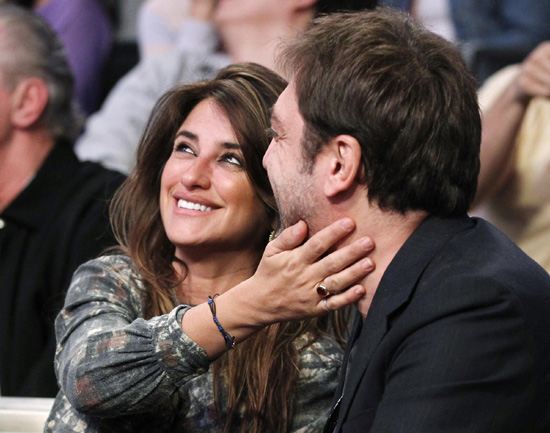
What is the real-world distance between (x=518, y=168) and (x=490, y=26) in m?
0.89

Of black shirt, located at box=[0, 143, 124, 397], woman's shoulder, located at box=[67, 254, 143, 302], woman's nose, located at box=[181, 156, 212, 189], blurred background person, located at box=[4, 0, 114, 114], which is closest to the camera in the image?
woman's shoulder, located at box=[67, 254, 143, 302]

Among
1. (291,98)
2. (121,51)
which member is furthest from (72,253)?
(121,51)

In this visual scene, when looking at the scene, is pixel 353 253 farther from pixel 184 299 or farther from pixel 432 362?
pixel 184 299

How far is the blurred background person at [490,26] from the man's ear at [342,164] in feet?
6.29

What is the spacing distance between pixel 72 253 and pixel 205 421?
3.32 ft

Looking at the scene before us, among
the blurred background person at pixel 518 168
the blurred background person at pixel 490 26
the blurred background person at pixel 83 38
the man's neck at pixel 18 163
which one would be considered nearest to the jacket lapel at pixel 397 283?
the blurred background person at pixel 518 168

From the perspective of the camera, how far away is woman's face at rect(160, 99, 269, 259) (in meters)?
1.87

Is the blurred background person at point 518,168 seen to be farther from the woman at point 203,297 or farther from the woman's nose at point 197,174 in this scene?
the woman's nose at point 197,174

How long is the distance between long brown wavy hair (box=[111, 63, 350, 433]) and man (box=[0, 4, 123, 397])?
465 millimetres

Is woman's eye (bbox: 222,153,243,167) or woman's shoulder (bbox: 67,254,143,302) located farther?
woman's eye (bbox: 222,153,243,167)

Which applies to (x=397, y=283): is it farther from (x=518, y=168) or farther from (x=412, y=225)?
(x=518, y=168)

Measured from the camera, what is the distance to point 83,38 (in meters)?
3.89

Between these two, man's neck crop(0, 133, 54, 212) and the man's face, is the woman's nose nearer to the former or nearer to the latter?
the man's face

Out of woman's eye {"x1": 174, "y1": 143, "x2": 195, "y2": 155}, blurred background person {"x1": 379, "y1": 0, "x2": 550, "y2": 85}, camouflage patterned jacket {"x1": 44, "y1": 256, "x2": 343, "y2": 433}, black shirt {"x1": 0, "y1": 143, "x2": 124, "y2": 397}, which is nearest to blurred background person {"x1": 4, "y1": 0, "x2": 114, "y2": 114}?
black shirt {"x1": 0, "y1": 143, "x2": 124, "y2": 397}
